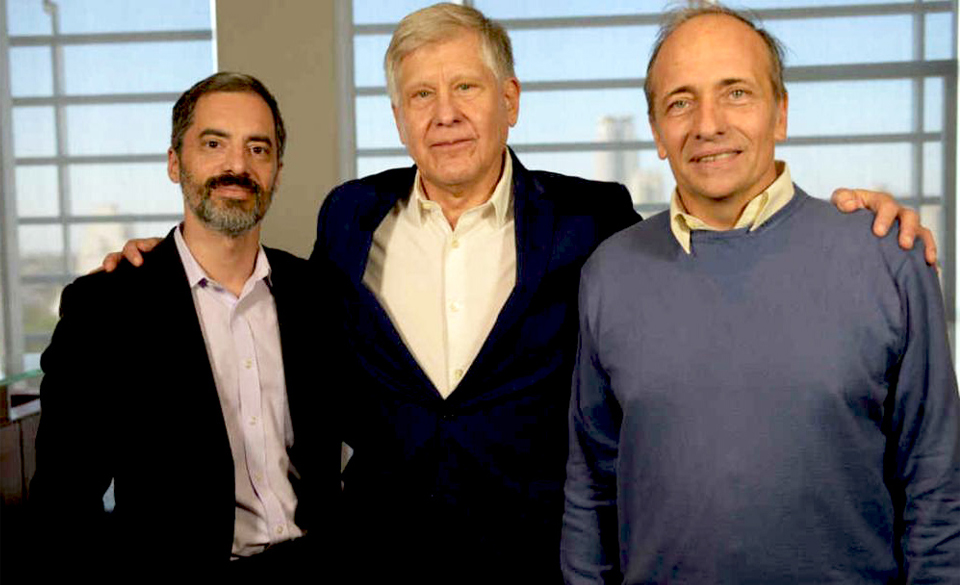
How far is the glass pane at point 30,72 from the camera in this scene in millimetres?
5281

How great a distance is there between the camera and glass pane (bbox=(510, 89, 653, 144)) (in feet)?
16.5

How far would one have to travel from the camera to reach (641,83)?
5.00m

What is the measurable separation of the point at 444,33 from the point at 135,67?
3.71m

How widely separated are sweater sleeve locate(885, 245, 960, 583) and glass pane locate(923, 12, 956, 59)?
163 inches

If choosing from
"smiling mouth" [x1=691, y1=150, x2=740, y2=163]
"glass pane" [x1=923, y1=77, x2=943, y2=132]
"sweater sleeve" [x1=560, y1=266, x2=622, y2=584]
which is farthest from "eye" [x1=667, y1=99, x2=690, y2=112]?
"glass pane" [x1=923, y1=77, x2=943, y2=132]

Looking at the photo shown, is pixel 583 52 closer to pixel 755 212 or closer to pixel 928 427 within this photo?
pixel 755 212

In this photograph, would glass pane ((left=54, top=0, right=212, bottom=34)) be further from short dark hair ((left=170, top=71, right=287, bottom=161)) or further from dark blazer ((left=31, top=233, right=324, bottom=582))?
dark blazer ((left=31, top=233, right=324, bottom=582))

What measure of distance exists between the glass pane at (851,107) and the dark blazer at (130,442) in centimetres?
400

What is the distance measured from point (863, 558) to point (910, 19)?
4.34 m

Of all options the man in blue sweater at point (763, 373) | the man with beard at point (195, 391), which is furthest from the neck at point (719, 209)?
the man with beard at point (195, 391)

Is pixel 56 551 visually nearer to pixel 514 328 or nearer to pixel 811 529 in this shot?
pixel 514 328

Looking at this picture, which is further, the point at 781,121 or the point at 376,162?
the point at 376,162

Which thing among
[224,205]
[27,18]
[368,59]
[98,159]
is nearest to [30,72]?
[27,18]

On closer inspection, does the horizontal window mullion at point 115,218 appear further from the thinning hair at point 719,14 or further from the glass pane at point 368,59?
the thinning hair at point 719,14
